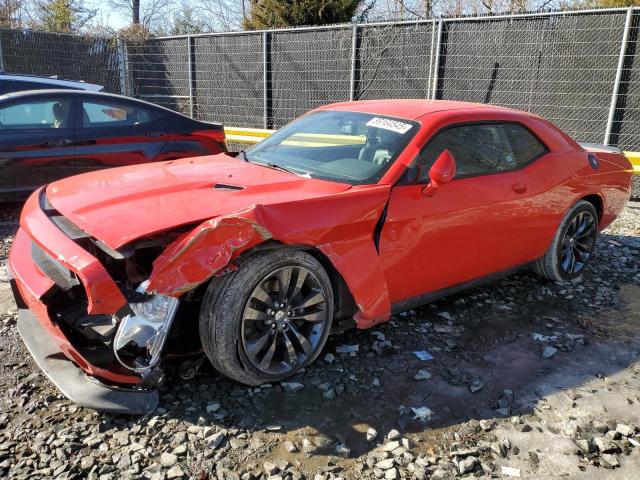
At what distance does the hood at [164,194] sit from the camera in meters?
2.76

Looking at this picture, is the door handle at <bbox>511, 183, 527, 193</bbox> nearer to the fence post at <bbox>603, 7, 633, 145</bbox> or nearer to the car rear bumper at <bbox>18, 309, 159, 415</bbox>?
the car rear bumper at <bbox>18, 309, 159, 415</bbox>

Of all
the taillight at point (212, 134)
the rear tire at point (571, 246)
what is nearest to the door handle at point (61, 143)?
the taillight at point (212, 134)

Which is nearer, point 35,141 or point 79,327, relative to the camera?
point 79,327

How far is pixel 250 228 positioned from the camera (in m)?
2.75

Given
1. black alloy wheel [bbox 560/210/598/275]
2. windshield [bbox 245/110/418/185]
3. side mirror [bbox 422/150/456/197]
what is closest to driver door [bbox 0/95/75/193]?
windshield [bbox 245/110/418/185]

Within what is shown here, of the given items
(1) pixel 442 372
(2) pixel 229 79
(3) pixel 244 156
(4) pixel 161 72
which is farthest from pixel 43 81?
(1) pixel 442 372

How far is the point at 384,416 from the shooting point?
293cm

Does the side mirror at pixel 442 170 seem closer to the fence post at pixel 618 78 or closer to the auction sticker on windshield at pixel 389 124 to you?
the auction sticker on windshield at pixel 389 124

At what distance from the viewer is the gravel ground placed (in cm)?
255

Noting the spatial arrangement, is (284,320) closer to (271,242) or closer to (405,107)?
(271,242)

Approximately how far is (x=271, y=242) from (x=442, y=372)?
139cm

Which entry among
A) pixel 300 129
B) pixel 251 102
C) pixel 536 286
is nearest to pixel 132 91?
pixel 251 102

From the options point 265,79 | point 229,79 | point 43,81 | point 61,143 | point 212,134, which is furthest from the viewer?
point 229,79

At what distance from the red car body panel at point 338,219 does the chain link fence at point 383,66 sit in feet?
14.3
